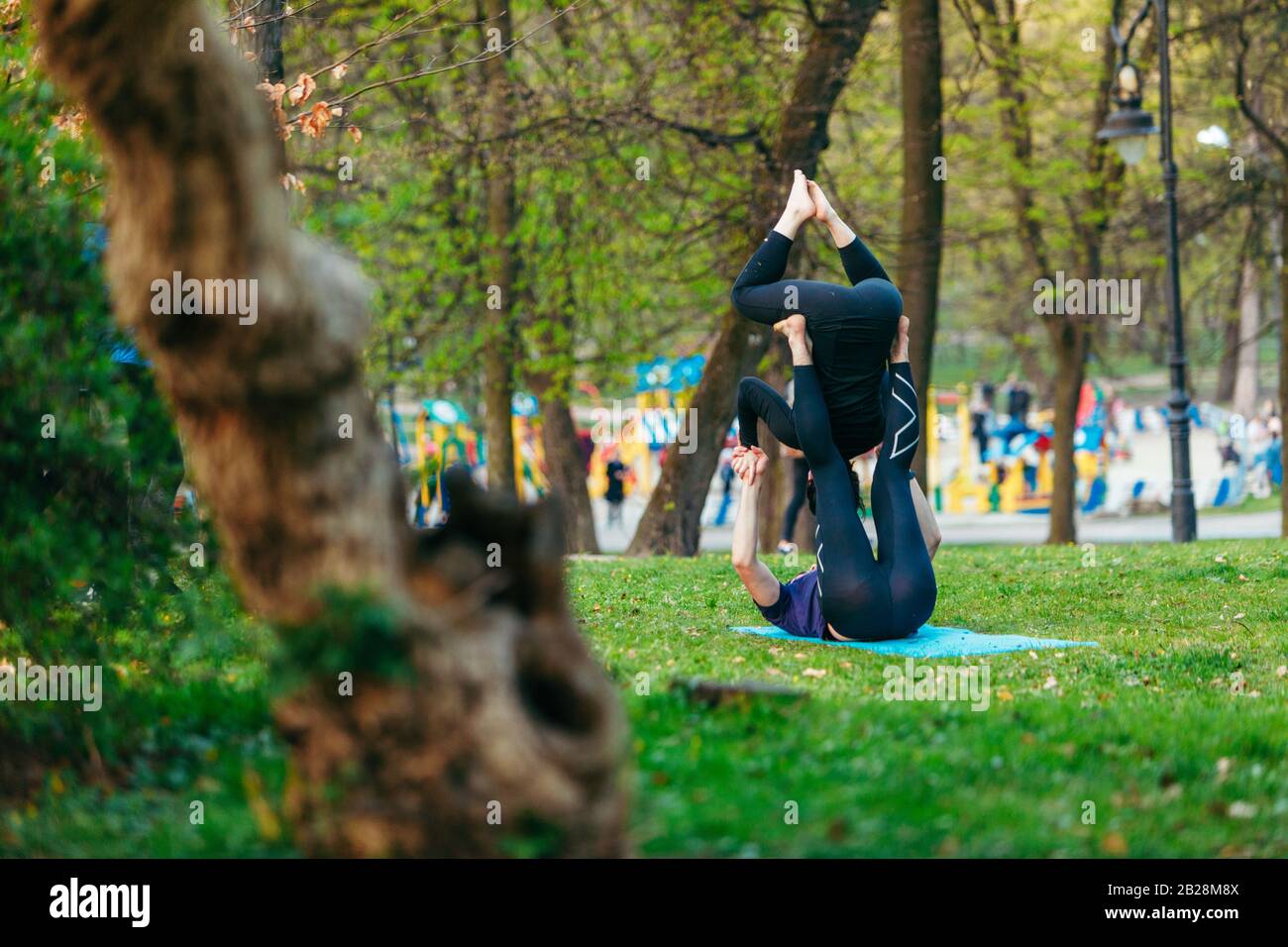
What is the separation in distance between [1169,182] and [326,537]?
16338 mm

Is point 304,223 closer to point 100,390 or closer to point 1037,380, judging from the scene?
point 100,390

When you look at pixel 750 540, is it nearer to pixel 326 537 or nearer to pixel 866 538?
pixel 866 538

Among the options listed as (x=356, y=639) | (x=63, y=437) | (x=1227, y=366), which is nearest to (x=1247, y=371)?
(x=1227, y=366)

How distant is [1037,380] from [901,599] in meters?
39.0

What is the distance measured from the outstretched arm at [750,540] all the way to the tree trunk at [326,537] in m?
5.18

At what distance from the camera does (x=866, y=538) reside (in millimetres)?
8789

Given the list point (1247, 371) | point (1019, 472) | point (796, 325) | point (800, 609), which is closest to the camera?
point (796, 325)

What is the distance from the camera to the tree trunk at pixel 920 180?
16.8 metres

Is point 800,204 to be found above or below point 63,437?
above

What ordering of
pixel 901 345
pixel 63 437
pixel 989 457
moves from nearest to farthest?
1. pixel 63 437
2. pixel 901 345
3. pixel 989 457

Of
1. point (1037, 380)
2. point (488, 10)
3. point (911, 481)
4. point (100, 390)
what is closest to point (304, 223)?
point (911, 481)

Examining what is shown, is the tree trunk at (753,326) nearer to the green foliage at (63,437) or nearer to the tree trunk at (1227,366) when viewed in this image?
the green foliage at (63,437)

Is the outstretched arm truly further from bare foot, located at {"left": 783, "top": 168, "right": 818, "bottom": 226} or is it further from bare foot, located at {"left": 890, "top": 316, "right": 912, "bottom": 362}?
bare foot, located at {"left": 783, "top": 168, "right": 818, "bottom": 226}

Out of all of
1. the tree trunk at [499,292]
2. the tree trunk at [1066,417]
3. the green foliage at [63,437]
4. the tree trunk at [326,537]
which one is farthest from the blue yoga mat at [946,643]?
the tree trunk at [1066,417]
